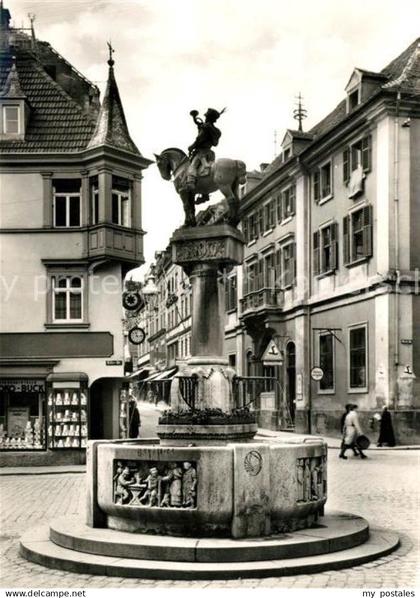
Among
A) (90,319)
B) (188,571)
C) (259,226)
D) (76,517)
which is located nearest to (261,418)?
(259,226)

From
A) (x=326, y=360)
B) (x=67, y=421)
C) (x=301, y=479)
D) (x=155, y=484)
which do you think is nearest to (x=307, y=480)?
(x=301, y=479)

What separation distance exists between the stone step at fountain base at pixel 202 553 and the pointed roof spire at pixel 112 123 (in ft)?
56.5

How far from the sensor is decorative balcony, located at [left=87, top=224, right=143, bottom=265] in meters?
24.6

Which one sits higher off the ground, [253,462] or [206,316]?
[206,316]

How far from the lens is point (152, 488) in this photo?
9.48 m

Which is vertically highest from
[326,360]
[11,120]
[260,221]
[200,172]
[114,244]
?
[11,120]

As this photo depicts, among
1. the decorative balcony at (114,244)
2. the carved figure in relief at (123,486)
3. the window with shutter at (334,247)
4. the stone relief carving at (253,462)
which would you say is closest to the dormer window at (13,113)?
the decorative balcony at (114,244)

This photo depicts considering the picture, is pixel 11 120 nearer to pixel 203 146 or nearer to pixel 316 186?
pixel 316 186

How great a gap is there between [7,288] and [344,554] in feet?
57.6

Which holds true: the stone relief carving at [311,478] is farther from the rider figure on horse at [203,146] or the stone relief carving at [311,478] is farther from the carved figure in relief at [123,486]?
the rider figure on horse at [203,146]

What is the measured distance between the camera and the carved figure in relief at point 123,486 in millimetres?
9727

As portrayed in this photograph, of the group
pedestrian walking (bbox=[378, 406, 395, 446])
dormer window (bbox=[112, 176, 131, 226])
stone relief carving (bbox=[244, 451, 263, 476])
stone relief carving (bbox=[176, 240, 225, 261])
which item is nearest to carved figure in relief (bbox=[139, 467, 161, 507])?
stone relief carving (bbox=[244, 451, 263, 476])

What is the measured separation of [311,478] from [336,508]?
3411 millimetres

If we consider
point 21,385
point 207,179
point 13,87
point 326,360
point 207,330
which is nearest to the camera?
point 207,330
